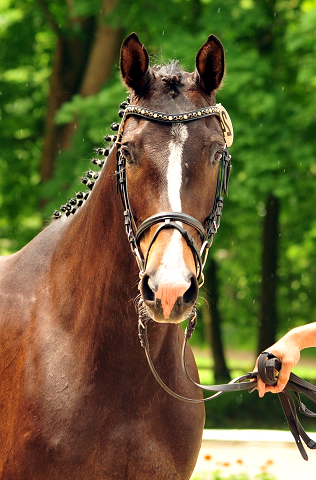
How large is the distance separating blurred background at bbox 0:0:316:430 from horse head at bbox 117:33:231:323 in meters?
4.88

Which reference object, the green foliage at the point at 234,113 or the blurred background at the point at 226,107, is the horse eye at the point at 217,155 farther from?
the blurred background at the point at 226,107

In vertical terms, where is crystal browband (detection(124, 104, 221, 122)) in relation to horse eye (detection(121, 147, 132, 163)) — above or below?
above

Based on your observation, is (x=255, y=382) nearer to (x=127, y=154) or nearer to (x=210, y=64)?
(x=127, y=154)

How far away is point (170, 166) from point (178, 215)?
0.20 meters

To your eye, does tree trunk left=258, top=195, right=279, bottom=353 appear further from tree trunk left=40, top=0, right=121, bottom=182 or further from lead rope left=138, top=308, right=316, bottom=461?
lead rope left=138, top=308, right=316, bottom=461

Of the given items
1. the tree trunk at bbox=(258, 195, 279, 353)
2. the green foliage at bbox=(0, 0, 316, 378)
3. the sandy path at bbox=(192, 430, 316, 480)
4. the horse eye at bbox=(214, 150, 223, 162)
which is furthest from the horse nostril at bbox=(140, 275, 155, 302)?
the tree trunk at bbox=(258, 195, 279, 353)

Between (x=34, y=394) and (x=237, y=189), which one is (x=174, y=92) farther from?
(x=237, y=189)

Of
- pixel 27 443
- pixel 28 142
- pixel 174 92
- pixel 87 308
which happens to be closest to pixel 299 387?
pixel 87 308

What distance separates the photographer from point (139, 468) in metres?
2.65

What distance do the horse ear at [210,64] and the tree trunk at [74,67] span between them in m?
7.97

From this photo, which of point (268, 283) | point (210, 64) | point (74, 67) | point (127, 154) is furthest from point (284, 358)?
point (268, 283)

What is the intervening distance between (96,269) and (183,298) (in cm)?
76

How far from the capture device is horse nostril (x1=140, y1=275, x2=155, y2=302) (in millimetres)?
2189

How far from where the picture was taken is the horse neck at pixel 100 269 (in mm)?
2721
